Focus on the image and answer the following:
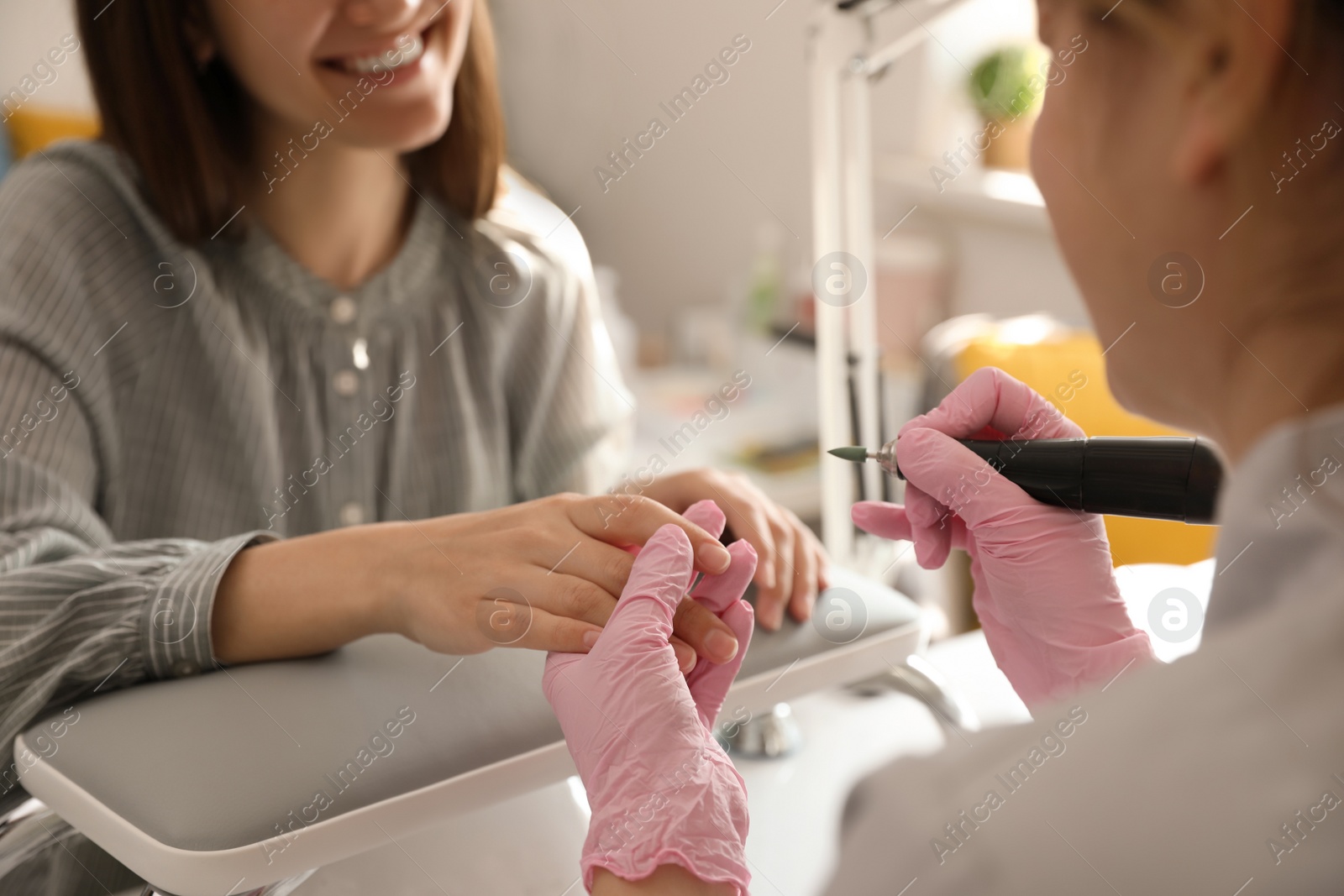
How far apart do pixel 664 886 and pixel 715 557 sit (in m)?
0.20

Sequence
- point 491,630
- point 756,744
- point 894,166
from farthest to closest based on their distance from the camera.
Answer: point 894,166
point 756,744
point 491,630

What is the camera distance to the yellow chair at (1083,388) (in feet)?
4.08

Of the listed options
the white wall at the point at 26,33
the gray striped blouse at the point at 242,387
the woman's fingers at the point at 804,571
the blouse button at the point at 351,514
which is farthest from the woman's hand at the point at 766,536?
the white wall at the point at 26,33

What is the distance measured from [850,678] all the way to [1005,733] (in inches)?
12.7

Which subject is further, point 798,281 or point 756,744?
point 798,281

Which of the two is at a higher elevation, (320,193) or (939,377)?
(320,193)

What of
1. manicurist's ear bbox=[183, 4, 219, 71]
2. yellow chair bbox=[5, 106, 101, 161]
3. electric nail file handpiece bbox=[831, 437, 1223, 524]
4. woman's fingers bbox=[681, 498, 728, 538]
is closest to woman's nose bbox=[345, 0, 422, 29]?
manicurist's ear bbox=[183, 4, 219, 71]

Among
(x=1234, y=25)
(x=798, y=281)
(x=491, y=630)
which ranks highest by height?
(x=1234, y=25)


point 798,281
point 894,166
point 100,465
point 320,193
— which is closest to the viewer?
point 100,465

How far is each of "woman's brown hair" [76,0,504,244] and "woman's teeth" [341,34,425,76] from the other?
0.56 ft

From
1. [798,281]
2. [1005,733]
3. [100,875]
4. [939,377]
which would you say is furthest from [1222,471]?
[798,281]

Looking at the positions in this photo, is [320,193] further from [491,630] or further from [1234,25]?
[1234,25]

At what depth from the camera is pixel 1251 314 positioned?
43cm

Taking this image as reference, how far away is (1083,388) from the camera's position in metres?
1.33
